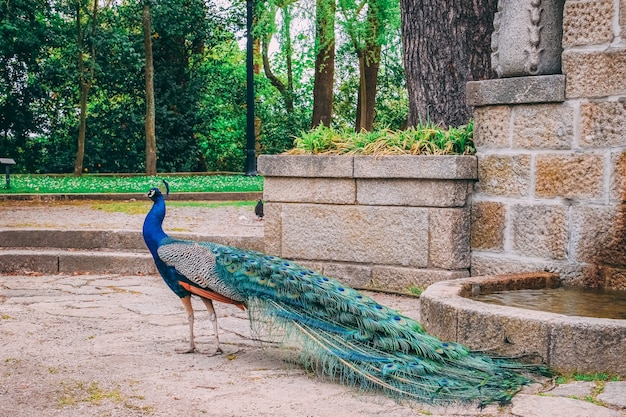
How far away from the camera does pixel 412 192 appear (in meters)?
7.16

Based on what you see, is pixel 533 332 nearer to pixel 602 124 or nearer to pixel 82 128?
pixel 602 124

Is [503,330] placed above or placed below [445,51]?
below

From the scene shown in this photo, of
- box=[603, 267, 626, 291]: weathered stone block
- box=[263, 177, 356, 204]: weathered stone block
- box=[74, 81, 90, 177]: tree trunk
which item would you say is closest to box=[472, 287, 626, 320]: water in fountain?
box=[603, 267, 626, 291]: weathered stone block

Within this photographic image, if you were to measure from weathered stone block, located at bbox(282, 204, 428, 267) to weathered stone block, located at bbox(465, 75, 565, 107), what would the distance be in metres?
1.05

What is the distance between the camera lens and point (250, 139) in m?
20.7

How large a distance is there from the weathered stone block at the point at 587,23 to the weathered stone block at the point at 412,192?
1.43 metres

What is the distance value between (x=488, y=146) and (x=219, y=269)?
9.08ft

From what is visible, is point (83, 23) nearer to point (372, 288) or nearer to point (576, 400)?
point (372, 288)

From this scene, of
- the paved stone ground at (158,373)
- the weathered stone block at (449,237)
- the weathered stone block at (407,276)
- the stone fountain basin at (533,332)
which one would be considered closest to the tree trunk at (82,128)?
the paved stone ground at (158,373)

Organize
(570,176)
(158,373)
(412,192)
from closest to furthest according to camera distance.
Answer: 1. (158,373)
2. (570,176)
3. (412,192)

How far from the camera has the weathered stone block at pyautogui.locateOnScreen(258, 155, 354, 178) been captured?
7.50 meters

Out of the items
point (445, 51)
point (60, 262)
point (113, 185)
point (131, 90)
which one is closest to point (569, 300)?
point (445, 51)

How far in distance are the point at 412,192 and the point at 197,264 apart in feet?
8.23

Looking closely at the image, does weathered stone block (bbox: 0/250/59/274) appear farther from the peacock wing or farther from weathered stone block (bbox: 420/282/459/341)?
weathered stone block (bbox: 420/282/459/341)
